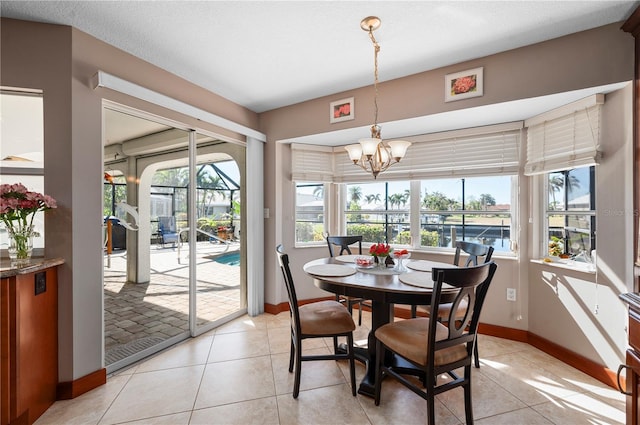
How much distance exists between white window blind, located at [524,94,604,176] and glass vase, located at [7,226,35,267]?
4.07m

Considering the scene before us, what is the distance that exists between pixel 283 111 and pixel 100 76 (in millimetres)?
1887

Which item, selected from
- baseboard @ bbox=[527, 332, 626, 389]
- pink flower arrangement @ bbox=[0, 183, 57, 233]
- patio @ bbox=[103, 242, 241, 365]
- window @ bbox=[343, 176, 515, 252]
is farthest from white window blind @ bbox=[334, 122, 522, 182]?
pink flower arrangement @ bbox=[0, 183, 57, 233]

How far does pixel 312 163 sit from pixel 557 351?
3159 mm

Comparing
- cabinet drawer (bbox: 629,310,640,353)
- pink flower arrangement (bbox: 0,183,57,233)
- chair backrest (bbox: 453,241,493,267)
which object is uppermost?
pink flower arrangement (bbox: 0,183,57,233)

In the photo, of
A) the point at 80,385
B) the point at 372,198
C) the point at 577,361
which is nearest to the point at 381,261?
the point at 372,198

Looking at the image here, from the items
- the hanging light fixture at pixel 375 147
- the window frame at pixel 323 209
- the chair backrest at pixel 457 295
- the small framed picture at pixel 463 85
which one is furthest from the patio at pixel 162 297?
the small framed picture at pixel 463 85

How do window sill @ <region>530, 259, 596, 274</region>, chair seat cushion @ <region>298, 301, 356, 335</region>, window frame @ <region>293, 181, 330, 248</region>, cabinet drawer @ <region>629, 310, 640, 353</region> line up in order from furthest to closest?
window frame @ <region>293, 181, 330, 248</region> < window sill @ <region>530, 259, 596, 274</region> < chair seat cushion @ <region>298, 301, 356, 335</region> < cabinet drawer @ <region>629, 310, 640, 353</region>

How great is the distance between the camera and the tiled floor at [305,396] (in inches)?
69.8

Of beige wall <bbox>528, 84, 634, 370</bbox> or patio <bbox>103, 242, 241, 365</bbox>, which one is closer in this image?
beige wall <bbox>528, 84, 634, 370</bbox>

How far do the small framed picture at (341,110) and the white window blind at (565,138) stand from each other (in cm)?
174

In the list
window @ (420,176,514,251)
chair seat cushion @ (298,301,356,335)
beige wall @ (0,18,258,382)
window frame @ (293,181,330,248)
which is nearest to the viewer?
beige wall @ (0,18,258,382)

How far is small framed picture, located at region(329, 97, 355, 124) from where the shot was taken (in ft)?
10.0

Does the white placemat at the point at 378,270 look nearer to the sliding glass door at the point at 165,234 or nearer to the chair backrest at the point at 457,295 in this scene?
the chair backrest at the point at 457,295

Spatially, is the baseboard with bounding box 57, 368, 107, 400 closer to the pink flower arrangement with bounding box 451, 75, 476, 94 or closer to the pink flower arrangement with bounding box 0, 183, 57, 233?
the pink flower arrangement with bounding box 0, 183, 57, 233
